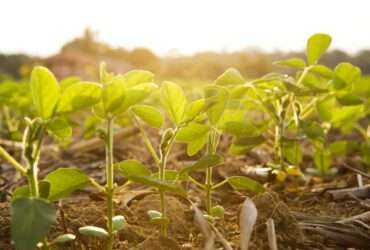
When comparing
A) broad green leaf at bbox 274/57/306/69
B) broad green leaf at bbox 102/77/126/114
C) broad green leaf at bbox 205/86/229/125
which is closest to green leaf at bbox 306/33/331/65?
broad green leaf at bbox 274/57/306/69

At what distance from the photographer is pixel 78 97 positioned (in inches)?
41.9

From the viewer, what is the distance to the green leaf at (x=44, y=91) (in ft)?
3.48

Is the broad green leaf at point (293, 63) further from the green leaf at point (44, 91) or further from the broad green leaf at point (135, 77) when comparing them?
the green leaf at point (44, 91)

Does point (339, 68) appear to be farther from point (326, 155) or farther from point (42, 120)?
point (42, 120)

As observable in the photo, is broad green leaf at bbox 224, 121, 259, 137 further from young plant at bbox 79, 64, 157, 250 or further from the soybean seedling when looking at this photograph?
young plant at bbox 79, 64, 157, 250

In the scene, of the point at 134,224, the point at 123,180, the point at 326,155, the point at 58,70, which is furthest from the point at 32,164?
the point at 58,70

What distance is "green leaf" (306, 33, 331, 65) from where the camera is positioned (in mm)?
1824

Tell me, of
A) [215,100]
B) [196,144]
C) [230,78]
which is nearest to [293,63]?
[230,78]

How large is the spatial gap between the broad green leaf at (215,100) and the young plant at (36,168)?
27 centimetres

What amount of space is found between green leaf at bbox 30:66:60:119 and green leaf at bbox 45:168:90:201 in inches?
4.7

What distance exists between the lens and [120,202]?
165 cm

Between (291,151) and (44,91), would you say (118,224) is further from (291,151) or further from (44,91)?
(291,151)

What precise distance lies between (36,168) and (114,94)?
0.66 feet

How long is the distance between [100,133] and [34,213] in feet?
0.85
